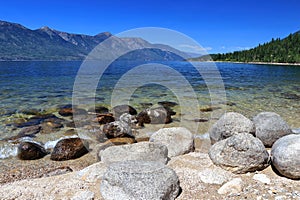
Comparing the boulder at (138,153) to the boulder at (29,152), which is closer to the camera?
the boulder at (138,153)

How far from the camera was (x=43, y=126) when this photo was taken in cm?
1140

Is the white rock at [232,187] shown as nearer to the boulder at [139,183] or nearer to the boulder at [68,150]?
the boulder at [139,183]

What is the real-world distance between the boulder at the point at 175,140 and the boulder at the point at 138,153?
2.95ft

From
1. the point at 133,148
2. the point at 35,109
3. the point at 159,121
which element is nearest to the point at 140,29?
the point at 159,121

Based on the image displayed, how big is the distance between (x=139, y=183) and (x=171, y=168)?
1580mm

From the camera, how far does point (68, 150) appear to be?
7879 millimetres

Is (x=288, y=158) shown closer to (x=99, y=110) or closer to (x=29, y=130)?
(x=29, y=130)

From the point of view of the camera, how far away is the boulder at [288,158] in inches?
191

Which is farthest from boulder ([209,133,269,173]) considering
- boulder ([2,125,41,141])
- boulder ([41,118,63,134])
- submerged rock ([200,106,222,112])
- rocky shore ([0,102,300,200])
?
submerged rock ([200,106,222,112])

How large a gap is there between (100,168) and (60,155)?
112 inches

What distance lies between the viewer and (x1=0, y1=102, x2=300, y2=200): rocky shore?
14.3 feet

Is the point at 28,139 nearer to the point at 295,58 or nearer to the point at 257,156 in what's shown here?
the point at 257,156

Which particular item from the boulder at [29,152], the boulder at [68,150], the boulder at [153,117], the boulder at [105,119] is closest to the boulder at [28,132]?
the boulder at [29,152]

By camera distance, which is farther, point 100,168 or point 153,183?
point 100,168
